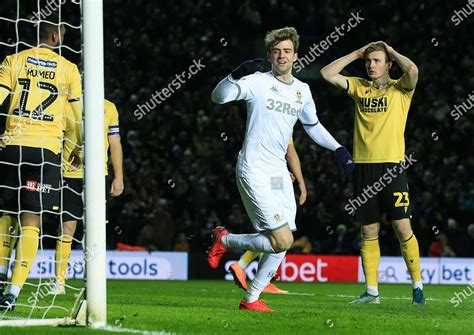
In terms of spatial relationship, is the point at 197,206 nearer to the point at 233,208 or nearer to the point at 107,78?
the point at 233,208

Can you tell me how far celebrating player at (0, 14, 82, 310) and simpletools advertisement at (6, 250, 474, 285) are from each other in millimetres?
9264

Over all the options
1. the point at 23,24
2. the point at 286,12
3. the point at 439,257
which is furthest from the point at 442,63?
the point at 23,24

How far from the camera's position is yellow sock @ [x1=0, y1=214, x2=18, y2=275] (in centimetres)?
813

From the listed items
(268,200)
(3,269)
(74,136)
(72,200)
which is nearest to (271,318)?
(268,200)

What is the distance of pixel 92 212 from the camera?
20.3ft

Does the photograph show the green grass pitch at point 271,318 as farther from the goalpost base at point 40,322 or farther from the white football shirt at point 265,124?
the white football shirt at point 265,124

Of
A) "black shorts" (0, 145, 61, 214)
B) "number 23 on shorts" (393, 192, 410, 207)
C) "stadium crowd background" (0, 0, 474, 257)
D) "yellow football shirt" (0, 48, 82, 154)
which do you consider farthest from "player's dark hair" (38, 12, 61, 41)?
"stadium crowd background" (0, 0, 474, 257)

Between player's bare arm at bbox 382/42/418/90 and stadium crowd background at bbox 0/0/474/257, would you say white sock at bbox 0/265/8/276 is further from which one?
stadium crowd background at bbox 0/0/474/257

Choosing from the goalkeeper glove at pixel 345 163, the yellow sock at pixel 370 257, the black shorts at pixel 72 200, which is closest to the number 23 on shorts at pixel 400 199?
the yellow sock at pixel 370 257

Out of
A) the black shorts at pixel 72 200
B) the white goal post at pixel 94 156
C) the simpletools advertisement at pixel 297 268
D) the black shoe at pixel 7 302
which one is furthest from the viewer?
the simpletools advertisement at pixel 297 268

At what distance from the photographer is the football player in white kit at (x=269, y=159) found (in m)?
7.86

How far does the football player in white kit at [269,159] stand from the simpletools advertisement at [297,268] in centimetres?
912

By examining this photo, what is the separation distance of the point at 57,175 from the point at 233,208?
11012mm

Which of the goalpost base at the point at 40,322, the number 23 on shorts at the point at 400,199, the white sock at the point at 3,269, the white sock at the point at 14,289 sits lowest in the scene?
the goalpost base at the point at 40,322
